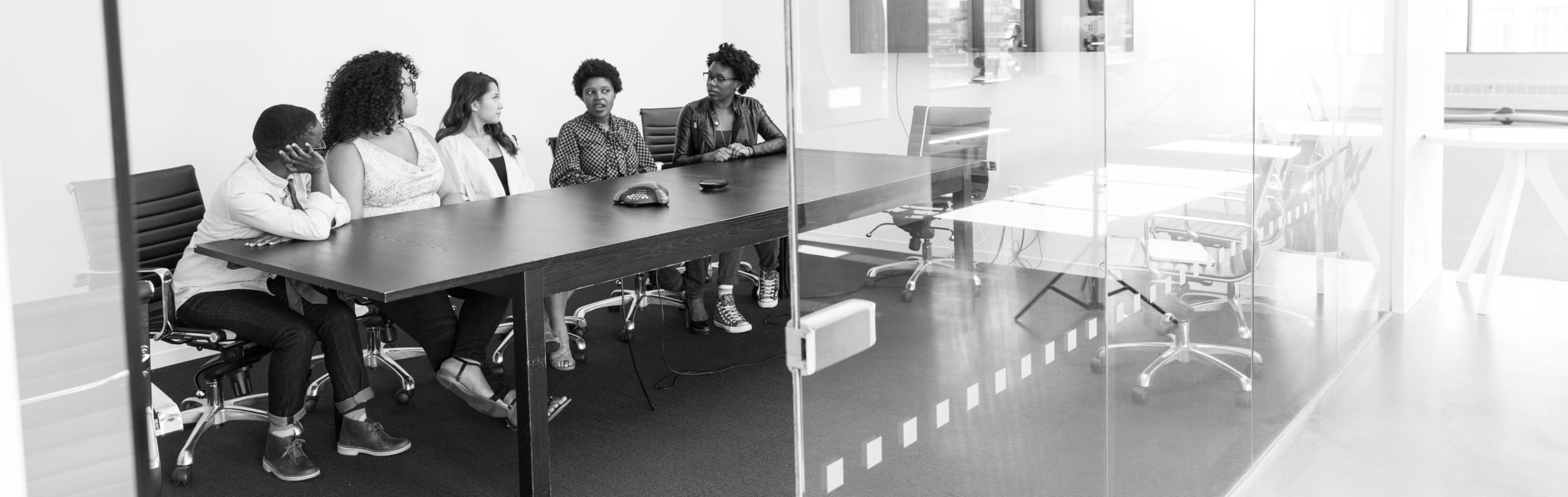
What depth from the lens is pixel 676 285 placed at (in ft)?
16.9

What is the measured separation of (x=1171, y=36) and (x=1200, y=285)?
2.11 feet

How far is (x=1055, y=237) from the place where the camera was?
6.07 feet

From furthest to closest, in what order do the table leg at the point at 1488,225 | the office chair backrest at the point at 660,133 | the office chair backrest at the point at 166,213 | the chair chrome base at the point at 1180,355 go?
the office chair backrest at the point at 660,133, the table leg at the point at 1488,225, the office chair backrest at the point at 166,213, the chair chrome base at the point at 1180,355

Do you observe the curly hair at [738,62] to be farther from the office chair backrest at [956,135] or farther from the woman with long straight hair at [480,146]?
the office chair backrest at [956,135]

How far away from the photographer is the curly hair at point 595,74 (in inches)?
193

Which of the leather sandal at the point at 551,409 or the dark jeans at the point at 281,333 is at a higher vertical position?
the dark jeans at the point at 281,333

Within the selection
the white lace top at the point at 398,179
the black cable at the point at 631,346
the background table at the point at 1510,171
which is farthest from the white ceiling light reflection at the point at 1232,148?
the white lace top at the point at 398,179

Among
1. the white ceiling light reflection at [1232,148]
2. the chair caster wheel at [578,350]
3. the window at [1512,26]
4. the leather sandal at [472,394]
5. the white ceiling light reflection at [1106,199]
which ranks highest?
the window at [1512,26]

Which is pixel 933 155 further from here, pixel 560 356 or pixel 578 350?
pixel 578 350

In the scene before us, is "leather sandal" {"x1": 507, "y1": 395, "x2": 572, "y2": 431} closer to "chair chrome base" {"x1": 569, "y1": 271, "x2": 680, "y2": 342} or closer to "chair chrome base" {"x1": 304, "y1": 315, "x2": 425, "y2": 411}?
"chair chrome base" {"x1": 304, "y1": 315, "x2": 425, "y2": 411}

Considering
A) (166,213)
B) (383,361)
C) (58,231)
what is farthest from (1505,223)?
(58,231)

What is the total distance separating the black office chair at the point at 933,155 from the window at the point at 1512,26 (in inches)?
387

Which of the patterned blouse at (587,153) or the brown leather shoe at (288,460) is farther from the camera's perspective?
the patterned blouse at (587,153)

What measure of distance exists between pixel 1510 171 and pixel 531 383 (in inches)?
164
